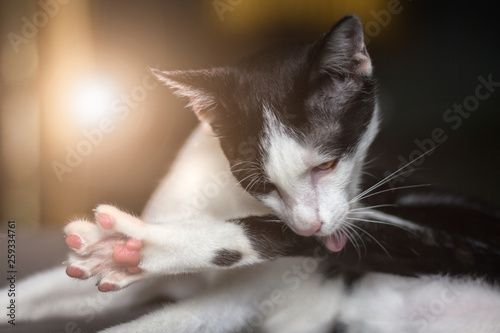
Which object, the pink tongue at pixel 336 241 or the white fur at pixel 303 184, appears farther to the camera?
the pink tongue at pixel 336 241

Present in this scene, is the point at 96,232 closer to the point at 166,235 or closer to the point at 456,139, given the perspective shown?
the point at 166,235

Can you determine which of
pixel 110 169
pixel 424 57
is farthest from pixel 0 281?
pixel 424 57

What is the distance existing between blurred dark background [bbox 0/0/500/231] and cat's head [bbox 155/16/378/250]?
99 mm

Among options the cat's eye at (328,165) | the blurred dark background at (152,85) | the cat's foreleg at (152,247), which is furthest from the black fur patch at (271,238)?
the blurred dark background at (152,85)

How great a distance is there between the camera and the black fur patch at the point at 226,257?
32.0 inches

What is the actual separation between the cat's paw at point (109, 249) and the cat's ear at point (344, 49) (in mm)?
422

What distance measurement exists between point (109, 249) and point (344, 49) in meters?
0.52

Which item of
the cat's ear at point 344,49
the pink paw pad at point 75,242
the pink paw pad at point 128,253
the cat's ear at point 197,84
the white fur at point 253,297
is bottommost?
the white fur at point 253,297

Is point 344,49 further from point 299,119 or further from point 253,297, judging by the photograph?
point 253,297

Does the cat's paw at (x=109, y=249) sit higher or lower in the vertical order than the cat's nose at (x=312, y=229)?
higher

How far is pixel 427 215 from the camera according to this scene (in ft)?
3.14

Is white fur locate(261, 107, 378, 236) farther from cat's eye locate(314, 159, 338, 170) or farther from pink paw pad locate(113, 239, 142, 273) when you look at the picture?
pink paw pad locate(113, 239, 142, 273)

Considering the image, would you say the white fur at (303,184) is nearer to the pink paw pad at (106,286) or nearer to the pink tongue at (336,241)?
the pink tongue at (336,241)

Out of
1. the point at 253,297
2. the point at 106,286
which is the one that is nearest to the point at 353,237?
the point at 253,297
